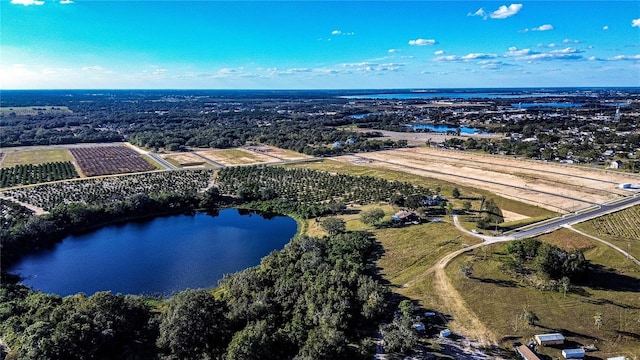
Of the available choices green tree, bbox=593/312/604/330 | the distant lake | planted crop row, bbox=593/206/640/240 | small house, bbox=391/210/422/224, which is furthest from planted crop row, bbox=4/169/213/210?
the distant lake

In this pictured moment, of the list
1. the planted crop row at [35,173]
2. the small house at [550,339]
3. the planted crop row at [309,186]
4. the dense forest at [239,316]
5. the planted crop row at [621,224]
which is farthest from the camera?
the planted crop row at [35,173]

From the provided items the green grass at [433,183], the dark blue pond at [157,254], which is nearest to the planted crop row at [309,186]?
the green grass at [433,183]

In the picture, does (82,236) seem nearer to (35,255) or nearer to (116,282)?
(35,255)

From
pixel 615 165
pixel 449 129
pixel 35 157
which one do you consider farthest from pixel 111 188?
pixel 449 129

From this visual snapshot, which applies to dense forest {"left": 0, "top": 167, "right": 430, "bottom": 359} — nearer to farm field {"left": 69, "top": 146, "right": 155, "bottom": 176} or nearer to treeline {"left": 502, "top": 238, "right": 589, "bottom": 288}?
treeline {"left": 502, "top": 238, "right": 589, "bottom": 288}

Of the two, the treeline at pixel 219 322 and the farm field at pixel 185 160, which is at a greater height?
the farm field at pixel 185 160

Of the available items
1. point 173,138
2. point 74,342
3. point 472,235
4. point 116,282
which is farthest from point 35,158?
point 472,235

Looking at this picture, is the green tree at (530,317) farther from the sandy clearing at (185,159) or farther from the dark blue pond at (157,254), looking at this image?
the sandy clearing at (185,159)
